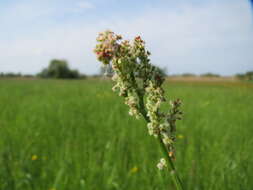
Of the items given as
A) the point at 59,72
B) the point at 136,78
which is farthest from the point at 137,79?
the point at 59,72

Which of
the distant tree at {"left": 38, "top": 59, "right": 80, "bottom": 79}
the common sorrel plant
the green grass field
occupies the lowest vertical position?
the green grass field

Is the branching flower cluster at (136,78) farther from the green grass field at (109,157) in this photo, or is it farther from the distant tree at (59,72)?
the distant tree at (59,72)

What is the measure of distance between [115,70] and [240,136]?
4.82 metres

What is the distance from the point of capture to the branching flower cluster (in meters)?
0.74

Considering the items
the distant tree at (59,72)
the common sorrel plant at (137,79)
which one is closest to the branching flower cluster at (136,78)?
the common sorrel plant at (137,79)

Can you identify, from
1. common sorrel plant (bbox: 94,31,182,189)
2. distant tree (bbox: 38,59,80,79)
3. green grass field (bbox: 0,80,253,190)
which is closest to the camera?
common sorrel plant (bbox: 94,31,182,189)

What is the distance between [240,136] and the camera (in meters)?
5.04

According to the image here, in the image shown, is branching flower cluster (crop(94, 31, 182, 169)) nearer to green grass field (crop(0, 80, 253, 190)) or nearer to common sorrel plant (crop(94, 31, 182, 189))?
common sorrel plant (crop(94, 31, 182, 189))

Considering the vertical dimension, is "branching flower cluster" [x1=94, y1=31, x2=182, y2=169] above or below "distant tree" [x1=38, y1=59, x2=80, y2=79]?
below

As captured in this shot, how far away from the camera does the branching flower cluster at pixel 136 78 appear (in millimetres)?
742

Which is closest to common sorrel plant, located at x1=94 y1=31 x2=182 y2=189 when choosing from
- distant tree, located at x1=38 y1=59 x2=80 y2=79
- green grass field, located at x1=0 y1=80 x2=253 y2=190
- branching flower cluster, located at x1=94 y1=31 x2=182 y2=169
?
branching flower cluster, located at x1=94 y1=31 x2=182 y2=169

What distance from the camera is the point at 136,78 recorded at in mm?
761

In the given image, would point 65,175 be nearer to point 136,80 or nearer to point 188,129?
point 136,80

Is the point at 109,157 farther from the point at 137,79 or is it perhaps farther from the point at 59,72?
the point at 59,72
